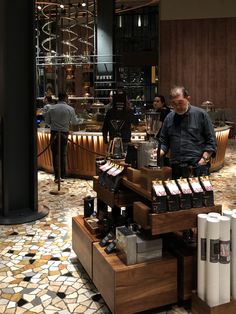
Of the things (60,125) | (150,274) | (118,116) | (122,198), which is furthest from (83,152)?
(150,274)

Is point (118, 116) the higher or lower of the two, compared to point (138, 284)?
higher

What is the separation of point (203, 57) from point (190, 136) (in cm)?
1380

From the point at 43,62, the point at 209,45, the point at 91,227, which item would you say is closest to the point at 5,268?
the point at 91,227

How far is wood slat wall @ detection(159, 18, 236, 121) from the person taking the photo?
16591 millimetres

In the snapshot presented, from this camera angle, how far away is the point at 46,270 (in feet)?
12.3

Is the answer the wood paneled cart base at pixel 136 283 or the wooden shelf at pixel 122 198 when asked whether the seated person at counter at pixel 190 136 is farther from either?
the wood paneled cart base at pixel 136 283

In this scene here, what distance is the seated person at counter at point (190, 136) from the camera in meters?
3.80

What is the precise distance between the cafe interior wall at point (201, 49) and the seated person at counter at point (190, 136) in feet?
44.0

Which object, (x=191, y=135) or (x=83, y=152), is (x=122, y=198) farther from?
(x=83, y=152)

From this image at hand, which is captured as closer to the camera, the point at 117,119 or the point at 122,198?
the point at 122,198

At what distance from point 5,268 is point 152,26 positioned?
15831 millimetres

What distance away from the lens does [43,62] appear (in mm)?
10109

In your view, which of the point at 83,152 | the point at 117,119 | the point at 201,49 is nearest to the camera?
the point at 117,119

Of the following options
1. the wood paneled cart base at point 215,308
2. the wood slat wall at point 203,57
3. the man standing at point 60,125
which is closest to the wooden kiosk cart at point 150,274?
the wood paneled cart base at point 215,308
